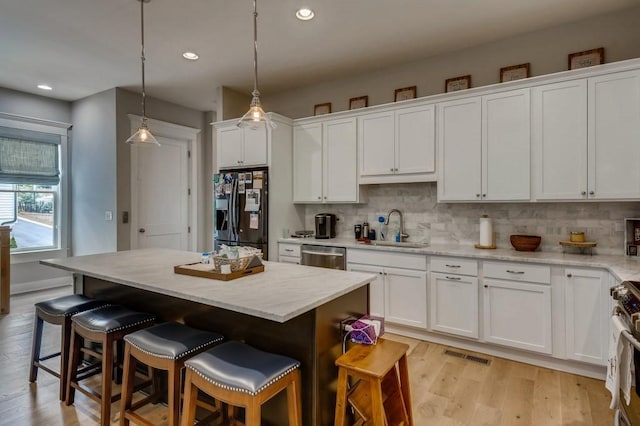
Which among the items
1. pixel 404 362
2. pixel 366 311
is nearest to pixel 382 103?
pixel 366 311

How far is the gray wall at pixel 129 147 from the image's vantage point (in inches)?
183

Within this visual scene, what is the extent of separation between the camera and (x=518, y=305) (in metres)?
2.78

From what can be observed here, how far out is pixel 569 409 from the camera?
86.3 inches

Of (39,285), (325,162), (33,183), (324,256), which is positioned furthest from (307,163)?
(39,285)

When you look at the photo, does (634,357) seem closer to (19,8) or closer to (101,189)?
(19,8)

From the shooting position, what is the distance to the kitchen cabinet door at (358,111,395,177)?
3609mm

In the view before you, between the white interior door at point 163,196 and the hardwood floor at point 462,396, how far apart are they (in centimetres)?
228

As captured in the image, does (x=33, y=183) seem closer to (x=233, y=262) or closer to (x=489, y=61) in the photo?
(x=233, y=262)

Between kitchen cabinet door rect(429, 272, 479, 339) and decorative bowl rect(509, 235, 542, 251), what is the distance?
532 mm

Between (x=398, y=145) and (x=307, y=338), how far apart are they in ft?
8.11

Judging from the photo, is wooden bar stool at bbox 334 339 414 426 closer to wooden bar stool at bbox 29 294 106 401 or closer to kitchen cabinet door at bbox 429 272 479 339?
kitchen cabinet door at bbox 429 272 479 339

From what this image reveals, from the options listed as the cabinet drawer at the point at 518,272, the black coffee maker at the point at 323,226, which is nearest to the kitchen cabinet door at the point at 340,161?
the black coffee maker at the point at 323,226

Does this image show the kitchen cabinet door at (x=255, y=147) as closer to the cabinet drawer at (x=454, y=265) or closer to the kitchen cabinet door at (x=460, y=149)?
the kitchen cabinet door at (x=460, y=149)

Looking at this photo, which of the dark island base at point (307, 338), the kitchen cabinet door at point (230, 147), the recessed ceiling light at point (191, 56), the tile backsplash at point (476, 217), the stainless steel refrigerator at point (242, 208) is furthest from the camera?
the kitchen cabinet door at point (230, 147)
